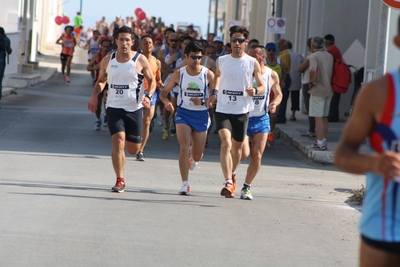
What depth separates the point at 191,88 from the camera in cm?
1076

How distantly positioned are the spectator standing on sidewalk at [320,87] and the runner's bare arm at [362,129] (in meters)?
12.0

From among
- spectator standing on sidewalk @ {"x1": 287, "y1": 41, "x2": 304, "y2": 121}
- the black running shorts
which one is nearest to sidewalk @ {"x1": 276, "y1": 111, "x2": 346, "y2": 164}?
spectator standing on sidewalk @ {"x1": 287, "y1": 41, "x2": 304, "y2": 121}

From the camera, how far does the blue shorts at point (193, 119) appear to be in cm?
1060

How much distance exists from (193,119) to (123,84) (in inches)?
37.2

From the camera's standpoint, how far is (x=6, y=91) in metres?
26.5

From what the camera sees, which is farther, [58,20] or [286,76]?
[58,20]

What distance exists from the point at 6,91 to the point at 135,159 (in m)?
13.5

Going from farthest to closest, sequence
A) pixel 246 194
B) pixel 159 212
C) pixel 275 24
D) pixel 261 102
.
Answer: pixel 275 24 < pixel 261 102 < pixel 246 194 < pixel 159 212

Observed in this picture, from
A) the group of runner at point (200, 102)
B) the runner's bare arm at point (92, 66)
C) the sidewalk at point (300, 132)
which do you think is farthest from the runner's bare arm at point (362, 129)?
the runner's bare arm at point (92, 66)

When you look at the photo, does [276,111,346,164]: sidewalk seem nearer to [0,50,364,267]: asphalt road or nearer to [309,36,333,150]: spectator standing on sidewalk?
[0,50,364,267]: asphalt road

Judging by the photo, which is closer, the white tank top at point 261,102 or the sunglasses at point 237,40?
the sunglasses at point 237,40

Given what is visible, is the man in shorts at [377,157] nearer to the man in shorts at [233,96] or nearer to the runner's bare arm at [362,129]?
the runner's bare arm at [362,129]

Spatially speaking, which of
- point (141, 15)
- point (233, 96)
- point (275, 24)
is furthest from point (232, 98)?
point (141, 15)

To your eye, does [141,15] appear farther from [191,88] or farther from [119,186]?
[119,186]
